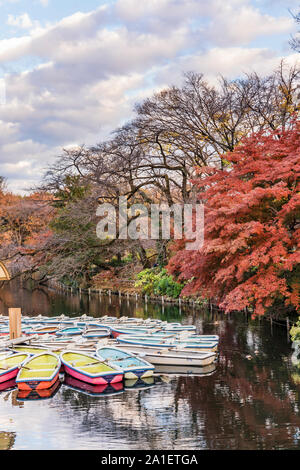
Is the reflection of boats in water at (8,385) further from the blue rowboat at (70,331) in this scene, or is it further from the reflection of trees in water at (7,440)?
the blue rowboat at (70,331)

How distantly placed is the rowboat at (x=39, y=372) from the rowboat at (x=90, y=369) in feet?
1.04

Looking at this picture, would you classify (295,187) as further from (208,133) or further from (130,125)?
(130,125)

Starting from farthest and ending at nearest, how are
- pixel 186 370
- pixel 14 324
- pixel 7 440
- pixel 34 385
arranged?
pixel 14 324 → pixel 186 370 → pixel 34 385 → pixel 7 440

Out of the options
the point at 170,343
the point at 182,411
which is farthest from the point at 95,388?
the point at 170,343

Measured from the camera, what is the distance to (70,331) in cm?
1647

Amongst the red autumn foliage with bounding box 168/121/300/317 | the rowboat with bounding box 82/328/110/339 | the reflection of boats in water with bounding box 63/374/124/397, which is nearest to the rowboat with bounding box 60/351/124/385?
the reflection of boats in water with bounding box 63/374/124/397

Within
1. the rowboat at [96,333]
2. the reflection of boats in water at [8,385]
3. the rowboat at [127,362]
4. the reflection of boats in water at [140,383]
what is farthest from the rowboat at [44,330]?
the reflection of boats in water at [140,383]

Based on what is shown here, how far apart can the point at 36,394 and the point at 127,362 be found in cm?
242

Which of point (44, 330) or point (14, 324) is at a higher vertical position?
point (14, 324)

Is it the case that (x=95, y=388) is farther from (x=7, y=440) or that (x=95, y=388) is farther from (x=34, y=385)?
(x=7, y=440)

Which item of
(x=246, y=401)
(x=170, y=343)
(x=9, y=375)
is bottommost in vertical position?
(x=246, y=401)

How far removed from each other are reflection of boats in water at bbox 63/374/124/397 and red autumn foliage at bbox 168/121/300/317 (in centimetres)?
364
